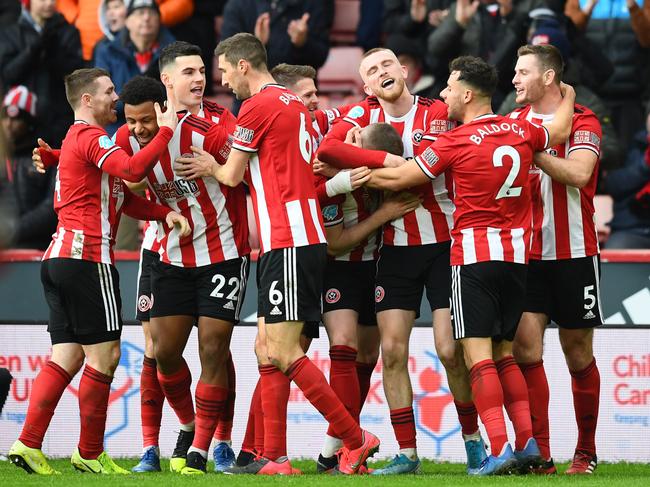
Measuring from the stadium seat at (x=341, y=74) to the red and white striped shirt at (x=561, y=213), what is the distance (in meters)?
5.61

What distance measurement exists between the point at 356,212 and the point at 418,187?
437mm

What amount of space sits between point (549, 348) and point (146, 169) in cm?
334

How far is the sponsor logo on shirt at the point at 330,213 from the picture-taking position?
24.8 ft

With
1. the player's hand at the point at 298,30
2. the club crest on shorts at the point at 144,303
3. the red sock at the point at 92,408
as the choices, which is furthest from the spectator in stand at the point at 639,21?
the red sock at the point at 92,408

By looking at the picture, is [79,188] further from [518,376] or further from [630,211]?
[630,211]

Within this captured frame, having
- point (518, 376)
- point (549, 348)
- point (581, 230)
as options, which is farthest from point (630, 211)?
point (518, 376)

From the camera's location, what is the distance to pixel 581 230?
7633mm

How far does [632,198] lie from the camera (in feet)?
36.3

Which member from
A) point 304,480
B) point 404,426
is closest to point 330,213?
point 404,426

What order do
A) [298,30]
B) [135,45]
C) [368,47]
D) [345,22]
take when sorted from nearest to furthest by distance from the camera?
[135,45] → [298,30] → [368,47] → [345,22]

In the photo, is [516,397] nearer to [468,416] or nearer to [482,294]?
[468,416]

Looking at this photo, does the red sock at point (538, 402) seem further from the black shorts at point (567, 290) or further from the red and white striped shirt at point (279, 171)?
the red and white striped shirt at point (279, 171)

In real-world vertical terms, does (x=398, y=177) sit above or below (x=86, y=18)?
below

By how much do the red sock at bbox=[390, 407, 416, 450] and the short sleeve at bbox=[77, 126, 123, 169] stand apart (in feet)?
Answer: 7.31
